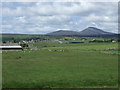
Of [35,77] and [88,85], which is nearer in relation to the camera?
[88,85]

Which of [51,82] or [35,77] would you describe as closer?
[51,82]

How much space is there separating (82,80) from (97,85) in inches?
65.2

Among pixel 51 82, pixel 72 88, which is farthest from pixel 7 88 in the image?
pixel 72 88

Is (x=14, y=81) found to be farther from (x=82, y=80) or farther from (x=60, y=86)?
(x=82, y=80)

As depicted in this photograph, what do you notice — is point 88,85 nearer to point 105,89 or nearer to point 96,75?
point 105,89

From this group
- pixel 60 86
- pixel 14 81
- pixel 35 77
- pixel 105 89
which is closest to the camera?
pixel 105 89

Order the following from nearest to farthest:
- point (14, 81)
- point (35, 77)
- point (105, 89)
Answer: point (105, 89) → point (14, 81) → point (35, 77)

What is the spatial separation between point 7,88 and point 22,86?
3.67 feet

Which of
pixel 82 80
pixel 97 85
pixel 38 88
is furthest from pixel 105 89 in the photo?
pixel 38 88

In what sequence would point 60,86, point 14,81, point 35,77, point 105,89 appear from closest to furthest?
point 105,89 < point 60,86 < point 14,81 < point 35,77

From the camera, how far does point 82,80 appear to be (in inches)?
717

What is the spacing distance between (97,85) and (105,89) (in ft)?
Result: 5.08

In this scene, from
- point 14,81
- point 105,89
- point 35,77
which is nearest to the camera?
point 105,89

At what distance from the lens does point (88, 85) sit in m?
16.8
